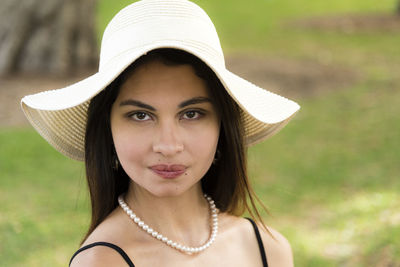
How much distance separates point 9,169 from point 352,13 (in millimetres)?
10223

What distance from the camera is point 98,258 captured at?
1942 millimetres

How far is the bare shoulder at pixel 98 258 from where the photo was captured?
1.93 m

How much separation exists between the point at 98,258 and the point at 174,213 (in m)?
0.34

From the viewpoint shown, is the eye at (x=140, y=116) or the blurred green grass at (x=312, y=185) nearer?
the eye at (x=140, y=116)

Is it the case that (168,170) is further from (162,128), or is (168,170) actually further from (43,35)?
(43,35)

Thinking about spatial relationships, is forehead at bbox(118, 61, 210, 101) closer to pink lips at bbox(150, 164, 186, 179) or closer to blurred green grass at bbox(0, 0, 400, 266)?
pink lips at bbox(150, 164, 186, 179)

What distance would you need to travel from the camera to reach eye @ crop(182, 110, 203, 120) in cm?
200

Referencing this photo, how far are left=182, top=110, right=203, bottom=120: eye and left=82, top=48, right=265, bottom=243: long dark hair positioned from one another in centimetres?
8

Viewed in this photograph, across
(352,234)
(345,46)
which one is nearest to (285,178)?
(352,234)

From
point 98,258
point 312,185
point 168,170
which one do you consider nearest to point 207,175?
point 168,170

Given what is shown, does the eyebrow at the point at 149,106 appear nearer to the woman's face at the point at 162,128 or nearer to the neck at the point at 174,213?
the woman's face at the point at 162,128

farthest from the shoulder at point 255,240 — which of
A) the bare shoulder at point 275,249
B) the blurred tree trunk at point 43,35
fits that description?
the blurred tree trunk at point 43,35

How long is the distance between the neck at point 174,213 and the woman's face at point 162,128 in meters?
0.14

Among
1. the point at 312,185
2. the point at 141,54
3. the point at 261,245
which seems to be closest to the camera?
the point at 141,54
